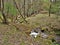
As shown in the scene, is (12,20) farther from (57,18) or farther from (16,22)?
(57,18)

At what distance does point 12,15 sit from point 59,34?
6.44 metres

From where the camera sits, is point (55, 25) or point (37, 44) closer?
point (37, 44)

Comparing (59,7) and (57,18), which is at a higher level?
(59,7)

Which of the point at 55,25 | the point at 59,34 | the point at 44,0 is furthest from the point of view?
the point at 44,0

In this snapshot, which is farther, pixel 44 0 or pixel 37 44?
pixel 44 0

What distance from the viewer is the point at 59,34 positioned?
22.2 meters

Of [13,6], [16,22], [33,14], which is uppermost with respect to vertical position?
[13,6]

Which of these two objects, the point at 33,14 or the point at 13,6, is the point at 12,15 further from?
the point at 33,14

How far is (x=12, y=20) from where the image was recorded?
789 inches

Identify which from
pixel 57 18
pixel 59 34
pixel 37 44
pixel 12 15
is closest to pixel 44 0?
pixel 57 18

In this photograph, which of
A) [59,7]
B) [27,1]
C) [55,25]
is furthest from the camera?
[27,1]

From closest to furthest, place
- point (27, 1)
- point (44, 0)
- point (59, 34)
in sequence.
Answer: point (59, 34) < point (44, 0) < point (27, 1)

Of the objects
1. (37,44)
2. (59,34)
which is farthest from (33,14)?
(37,44)

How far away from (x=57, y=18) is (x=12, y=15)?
1028 centimetres
